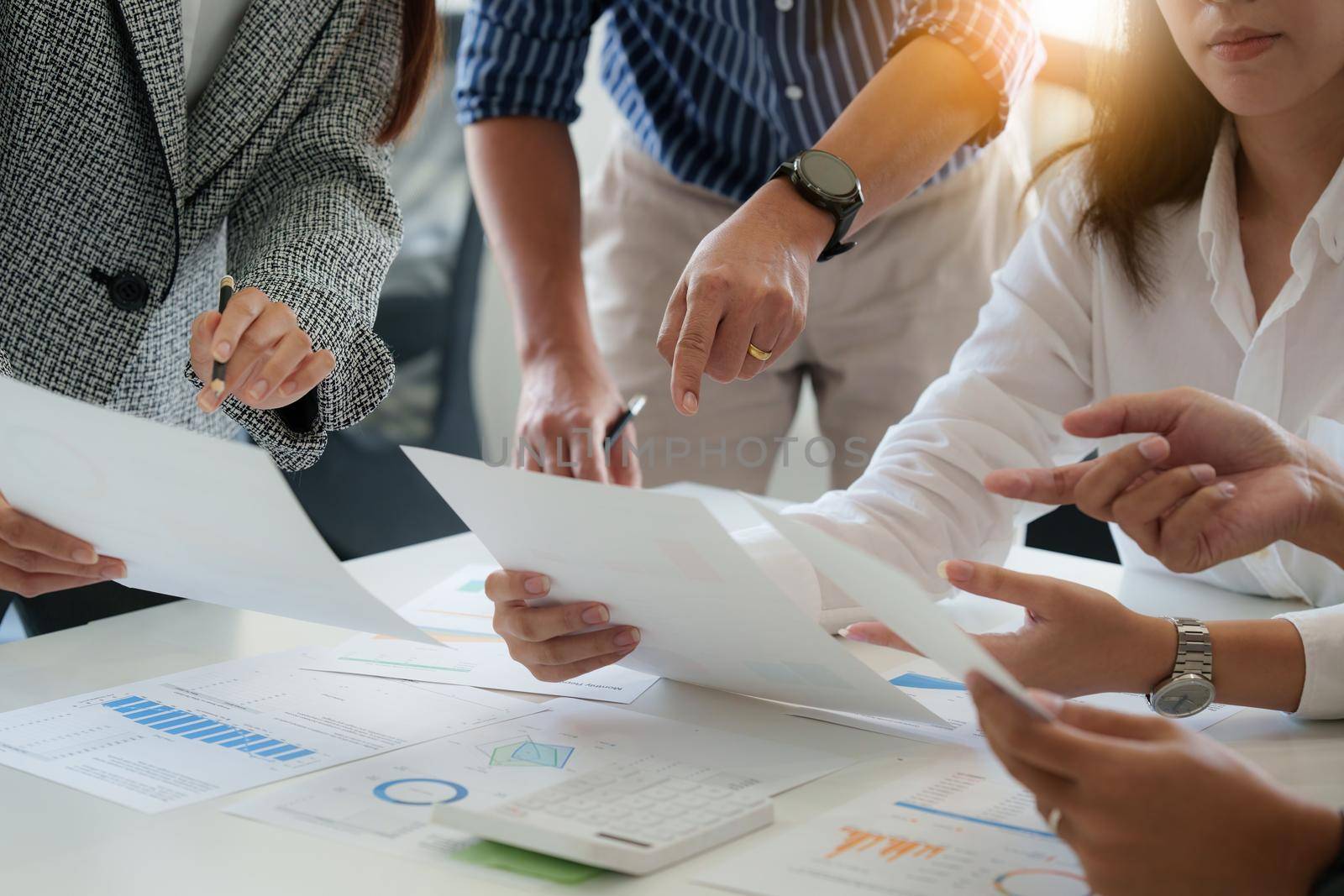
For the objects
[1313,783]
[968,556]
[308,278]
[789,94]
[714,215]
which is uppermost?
[789,94]

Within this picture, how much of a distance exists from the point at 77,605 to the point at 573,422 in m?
0.52

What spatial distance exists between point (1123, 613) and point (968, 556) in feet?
1.05

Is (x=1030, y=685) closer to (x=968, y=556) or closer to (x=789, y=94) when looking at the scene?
(x=968, y=556)

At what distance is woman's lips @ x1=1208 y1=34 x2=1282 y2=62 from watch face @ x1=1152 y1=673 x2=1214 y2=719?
20.9 inches

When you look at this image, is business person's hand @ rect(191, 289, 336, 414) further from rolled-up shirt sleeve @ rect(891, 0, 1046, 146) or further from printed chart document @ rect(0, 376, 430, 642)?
rolled-up shirt sleeve @ rect(891, 0, 1046, 146)

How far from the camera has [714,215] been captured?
5.47 ft

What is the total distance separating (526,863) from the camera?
587 mm

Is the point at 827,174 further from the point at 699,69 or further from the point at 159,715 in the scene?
the point at 159,715

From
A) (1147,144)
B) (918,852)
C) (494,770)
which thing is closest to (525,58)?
(1147,144)

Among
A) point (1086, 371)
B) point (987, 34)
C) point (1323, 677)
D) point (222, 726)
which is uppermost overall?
point (987, 34)

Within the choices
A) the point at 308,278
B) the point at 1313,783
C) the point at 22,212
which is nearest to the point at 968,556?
the point at 1313,783

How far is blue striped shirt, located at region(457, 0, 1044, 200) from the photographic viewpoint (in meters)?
1.51

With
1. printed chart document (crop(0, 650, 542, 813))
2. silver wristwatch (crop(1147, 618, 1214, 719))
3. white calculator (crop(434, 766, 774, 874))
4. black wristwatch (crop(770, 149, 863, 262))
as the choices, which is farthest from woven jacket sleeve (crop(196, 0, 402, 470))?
silver wristwatch (crop(1147, 618, 1214, 719))

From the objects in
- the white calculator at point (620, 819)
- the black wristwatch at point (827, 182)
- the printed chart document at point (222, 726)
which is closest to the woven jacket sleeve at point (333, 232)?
the printed chart document at point (222, 726)
